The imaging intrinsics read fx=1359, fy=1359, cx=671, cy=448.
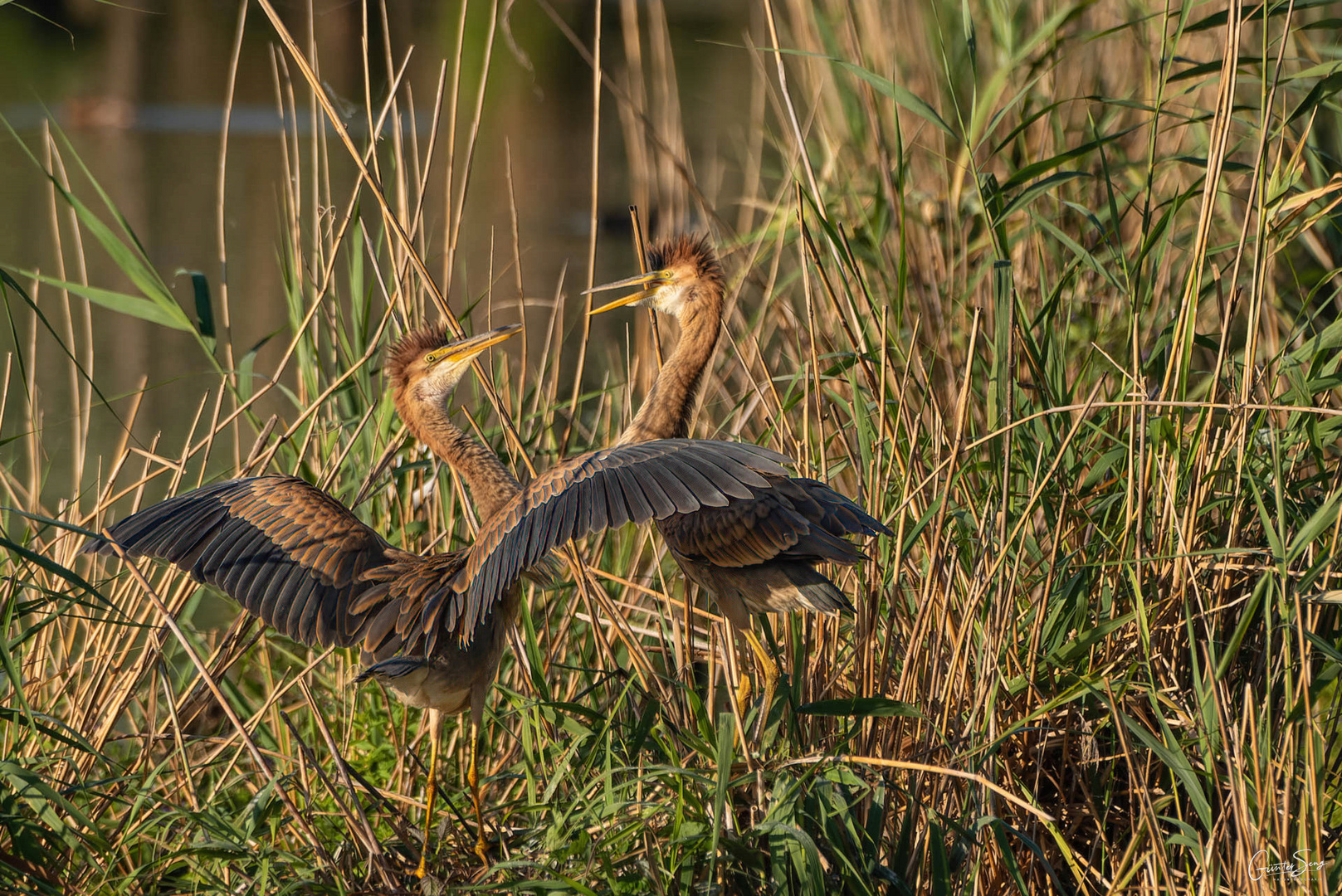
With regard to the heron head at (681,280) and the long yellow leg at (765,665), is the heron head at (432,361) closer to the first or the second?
the heron head at (681,280)

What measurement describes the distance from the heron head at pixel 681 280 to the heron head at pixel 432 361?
527 mm

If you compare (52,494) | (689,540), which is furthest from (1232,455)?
(52,494)

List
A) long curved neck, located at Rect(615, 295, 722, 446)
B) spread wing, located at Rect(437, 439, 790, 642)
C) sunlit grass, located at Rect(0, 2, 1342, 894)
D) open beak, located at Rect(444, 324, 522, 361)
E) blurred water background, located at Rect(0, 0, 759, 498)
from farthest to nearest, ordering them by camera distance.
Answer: blurred water background, located at Rect(0, 0, 759, 498) → long curved neck, located at Rect(615, 295, 722, 446) → open beak, located at Rect(444, 324, 522, 361) → sunlit grass, located at Rect(0, 2, 1342, 894) → spread wing, located at Rect(437, 439, 790, 642)

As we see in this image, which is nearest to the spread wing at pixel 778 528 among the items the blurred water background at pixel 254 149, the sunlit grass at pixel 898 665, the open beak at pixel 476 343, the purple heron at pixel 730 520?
the purple heron at pixel 730 520

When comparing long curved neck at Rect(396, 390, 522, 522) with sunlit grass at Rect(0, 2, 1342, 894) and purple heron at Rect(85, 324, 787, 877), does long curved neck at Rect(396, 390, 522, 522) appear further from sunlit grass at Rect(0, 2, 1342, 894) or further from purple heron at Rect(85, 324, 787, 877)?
sunlit grass at Rect(0, 2, 1342, 894)

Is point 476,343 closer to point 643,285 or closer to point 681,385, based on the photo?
point 681,385

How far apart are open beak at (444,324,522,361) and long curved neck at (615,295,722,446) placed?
1.47 feet

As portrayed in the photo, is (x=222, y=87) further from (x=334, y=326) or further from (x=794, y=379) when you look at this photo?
(x=794, y=379)

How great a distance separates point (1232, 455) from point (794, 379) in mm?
965

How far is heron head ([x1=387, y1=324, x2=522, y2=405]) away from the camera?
3.02 m

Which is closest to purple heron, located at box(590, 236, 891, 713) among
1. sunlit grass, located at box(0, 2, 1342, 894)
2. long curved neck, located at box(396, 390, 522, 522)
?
sunlit grass, located at box(0, 2, 1342, 894)

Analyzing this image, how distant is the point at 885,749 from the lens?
2.59 meters

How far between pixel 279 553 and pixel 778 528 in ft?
3.25

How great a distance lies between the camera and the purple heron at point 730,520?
261 centimetres
